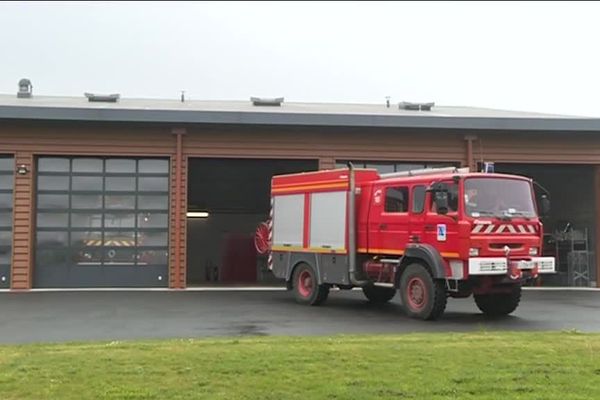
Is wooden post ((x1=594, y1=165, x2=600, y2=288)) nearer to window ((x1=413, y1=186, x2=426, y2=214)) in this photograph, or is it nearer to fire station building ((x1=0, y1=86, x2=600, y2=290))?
fire station building ((x1=0, y1=86, x2=600, y2=290))

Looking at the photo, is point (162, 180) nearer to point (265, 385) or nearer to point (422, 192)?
point (422, 192)

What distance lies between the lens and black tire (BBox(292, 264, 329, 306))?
47.2 feet

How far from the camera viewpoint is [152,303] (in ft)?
48.2

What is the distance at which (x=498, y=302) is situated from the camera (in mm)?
13000

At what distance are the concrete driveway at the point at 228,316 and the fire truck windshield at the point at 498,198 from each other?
73.8 inches

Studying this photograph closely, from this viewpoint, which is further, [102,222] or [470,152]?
[470,152]

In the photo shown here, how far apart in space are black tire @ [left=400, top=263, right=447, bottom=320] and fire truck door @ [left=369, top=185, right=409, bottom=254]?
1.97 ft

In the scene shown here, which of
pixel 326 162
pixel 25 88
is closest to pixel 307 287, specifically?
pixel 326 162

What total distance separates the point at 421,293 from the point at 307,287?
328cm

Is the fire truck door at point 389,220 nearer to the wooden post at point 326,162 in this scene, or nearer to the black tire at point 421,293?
the black tire at point 421,293

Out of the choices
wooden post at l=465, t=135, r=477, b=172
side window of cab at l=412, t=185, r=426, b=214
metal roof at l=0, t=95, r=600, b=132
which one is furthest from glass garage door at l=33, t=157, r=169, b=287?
side window of cab at l=412, t=185, r=426, b=214

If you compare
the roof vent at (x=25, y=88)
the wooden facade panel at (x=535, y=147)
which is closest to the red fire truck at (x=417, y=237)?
the wooden facade panel at (x=535, y=147)

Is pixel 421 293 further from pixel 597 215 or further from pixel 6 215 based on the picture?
pixel 6 215

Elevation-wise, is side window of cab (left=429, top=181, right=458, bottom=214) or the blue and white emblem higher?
side window of cab (left=429, top=181, right=458, bottom=214)
